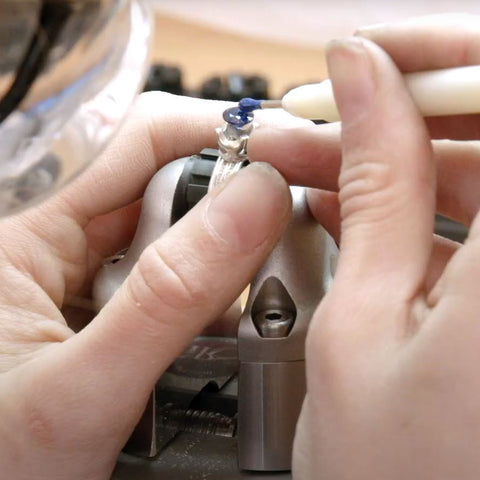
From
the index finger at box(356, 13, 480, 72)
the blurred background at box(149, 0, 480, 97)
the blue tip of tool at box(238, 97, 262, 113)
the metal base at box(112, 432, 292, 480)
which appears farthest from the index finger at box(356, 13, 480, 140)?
the blurred background at box(149, 0, 480, 97)

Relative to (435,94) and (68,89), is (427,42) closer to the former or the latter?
(435,94)

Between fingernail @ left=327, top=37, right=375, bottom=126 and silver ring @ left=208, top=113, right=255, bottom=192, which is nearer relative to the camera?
fingernail @ left=327, top=37, right=375, bottom=126

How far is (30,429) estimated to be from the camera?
0.44 meters

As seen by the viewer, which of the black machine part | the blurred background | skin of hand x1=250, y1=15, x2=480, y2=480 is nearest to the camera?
skin of hand x1=250, y1=15, x2=480, y2=480

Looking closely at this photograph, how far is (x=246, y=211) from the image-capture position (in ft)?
1.35

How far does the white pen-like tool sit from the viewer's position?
1.18 feet

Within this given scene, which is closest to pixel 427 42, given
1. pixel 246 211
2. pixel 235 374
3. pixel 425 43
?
pixel 425 43

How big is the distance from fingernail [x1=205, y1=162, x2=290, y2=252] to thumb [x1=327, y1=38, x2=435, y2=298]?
0.19ft

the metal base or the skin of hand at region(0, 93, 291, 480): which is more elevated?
the skin of hand at region(0, 93, 291, 480)

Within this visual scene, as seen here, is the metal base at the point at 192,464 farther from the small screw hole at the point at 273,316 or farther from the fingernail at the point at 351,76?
the fingernail at the point at 351,76

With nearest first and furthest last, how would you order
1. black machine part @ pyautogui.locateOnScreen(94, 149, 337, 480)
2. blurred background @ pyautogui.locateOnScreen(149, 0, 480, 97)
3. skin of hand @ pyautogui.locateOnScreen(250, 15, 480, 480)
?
1. skin of hand @ pyautogui.locateOnScreen(250, 15, 480, 480)
2. black machine part @ pyautogui.locateOnScreen(94, 149, 337, 480)
3. blurred background @ pyautogui.locateOnScreen(149, 0, 480, 97)

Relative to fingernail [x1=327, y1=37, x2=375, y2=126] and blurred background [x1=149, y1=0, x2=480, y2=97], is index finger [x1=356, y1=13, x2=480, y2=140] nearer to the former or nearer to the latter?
fingernail [x1=327, y1=37, x2=375, y2=126]

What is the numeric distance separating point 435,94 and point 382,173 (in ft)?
0.16

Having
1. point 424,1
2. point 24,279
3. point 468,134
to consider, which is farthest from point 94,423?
point 424,1
